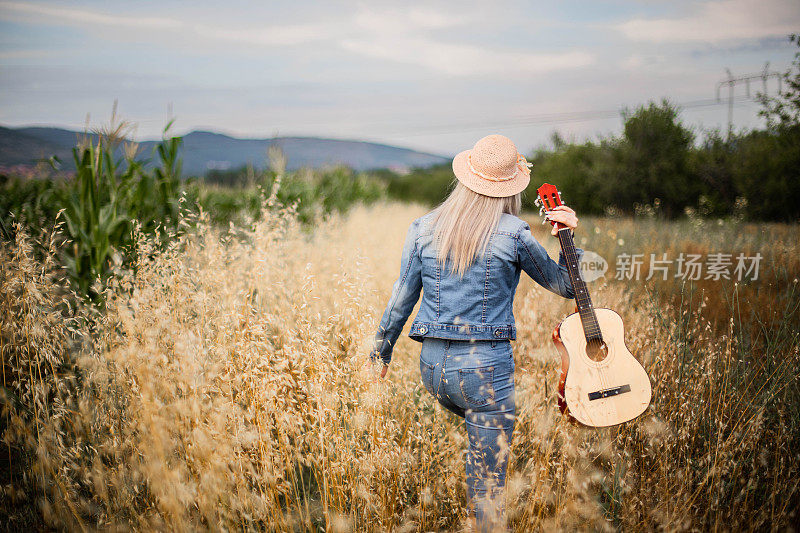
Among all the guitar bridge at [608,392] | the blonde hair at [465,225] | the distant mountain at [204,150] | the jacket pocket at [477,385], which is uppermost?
the distant mountain at [204,150]

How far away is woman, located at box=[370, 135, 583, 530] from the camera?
1.79 metres

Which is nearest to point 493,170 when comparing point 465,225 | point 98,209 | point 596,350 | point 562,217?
point 465,225

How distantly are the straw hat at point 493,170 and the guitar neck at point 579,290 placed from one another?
0.32m

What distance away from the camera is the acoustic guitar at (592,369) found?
77.1 inches

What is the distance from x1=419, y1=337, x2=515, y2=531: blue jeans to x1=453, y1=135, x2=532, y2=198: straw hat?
2.13 feet

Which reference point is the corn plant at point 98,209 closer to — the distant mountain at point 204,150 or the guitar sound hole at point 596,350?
the distant mountain at point 204,150

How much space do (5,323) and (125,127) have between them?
2.27m

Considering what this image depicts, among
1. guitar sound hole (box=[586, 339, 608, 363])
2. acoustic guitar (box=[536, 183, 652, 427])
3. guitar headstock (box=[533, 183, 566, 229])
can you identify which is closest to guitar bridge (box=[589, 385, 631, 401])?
acoustic guitar (box=[536, 183, 652, 427])

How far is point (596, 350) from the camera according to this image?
210 cm

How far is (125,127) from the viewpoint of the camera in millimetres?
4129

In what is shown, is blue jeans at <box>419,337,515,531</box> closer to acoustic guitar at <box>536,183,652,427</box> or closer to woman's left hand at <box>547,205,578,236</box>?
acoustic guitar at <box>536,183,652,427</box>

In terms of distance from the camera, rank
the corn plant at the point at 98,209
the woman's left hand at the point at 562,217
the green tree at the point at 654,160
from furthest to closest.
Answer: the green tree at the point at 654,160 < the corn plant at the point at 98,209 < the woman's left hand at the point at 562,217

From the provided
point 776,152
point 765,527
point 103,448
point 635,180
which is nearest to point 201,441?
point 103,448

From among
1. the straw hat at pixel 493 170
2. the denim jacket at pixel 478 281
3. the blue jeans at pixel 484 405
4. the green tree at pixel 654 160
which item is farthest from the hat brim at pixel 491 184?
the green tree at pixel 654 160
